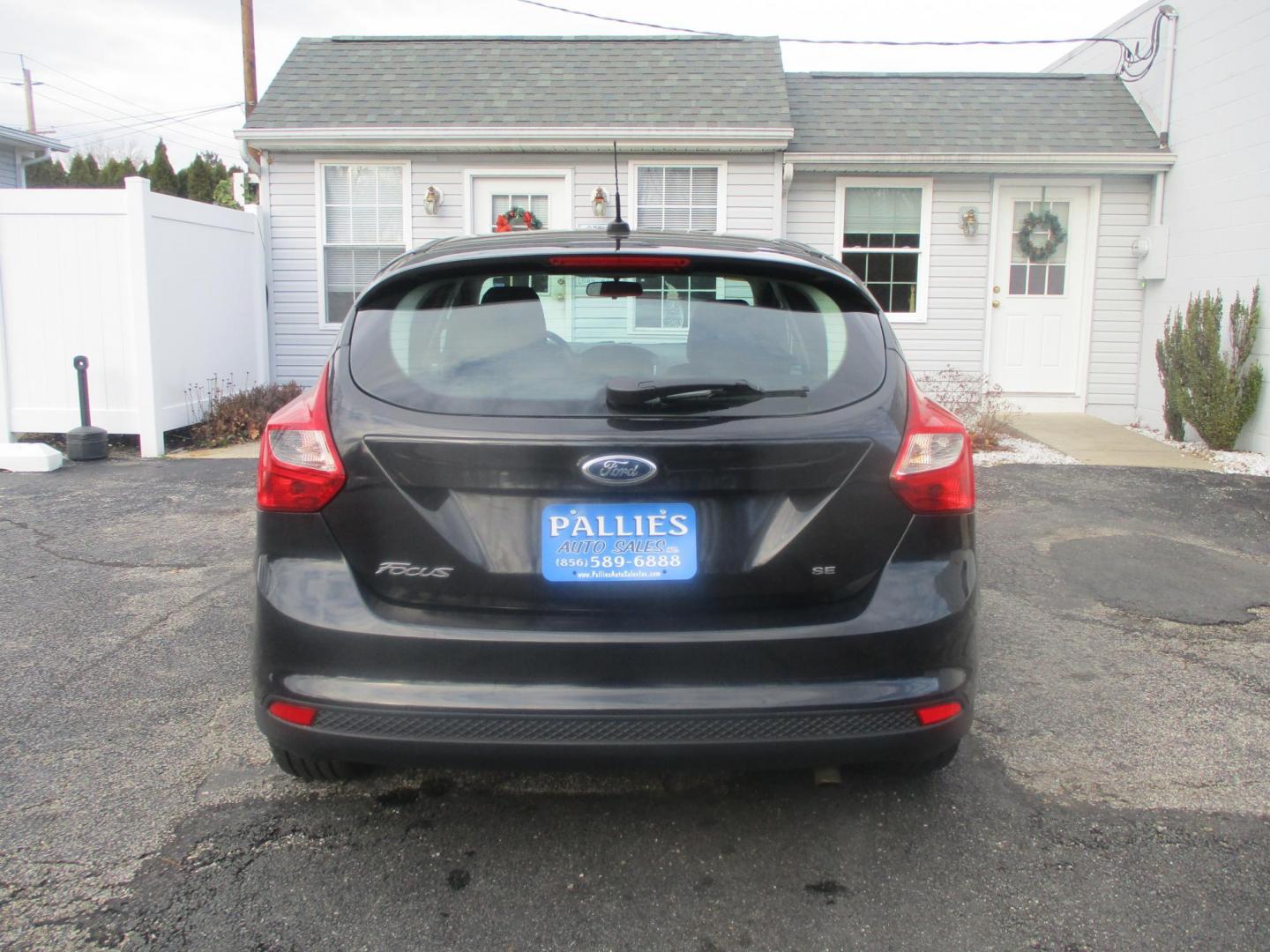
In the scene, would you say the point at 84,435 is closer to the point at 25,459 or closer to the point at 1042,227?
the point at 25,459

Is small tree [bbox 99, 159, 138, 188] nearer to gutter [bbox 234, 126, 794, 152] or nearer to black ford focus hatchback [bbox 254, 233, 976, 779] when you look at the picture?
gutter [bbox 234, 126, 794, 152]

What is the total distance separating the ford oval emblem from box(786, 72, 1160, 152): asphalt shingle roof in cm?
952

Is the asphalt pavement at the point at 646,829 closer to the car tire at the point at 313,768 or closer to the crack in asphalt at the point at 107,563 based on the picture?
the car tire at the point at 313,768

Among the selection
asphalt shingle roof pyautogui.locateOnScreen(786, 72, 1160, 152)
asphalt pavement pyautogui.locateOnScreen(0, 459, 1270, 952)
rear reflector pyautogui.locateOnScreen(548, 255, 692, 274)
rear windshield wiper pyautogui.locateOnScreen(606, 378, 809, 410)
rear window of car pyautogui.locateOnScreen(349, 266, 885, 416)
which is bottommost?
asphalt pavement pyautogui.locateOnScreen(0, 459, 1270, 952)

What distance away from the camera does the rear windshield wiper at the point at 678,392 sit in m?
2.31

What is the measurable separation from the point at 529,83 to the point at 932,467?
10444 mm

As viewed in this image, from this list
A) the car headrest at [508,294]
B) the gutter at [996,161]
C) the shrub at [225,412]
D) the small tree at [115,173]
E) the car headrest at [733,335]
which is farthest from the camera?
the small tree at [115,173]

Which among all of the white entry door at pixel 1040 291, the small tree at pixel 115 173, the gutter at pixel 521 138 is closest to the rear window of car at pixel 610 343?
the gutter at pixel 521 138

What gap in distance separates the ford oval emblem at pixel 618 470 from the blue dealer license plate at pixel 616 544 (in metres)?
0.05

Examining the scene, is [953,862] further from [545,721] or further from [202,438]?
[202,438]

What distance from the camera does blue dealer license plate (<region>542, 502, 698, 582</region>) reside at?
2256mm

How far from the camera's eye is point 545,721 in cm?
222

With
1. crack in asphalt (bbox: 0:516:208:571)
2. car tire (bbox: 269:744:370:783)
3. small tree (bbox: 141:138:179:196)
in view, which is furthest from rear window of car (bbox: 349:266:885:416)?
small tree (bbox: 141:138:179:196)

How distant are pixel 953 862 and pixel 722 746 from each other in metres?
0.78
